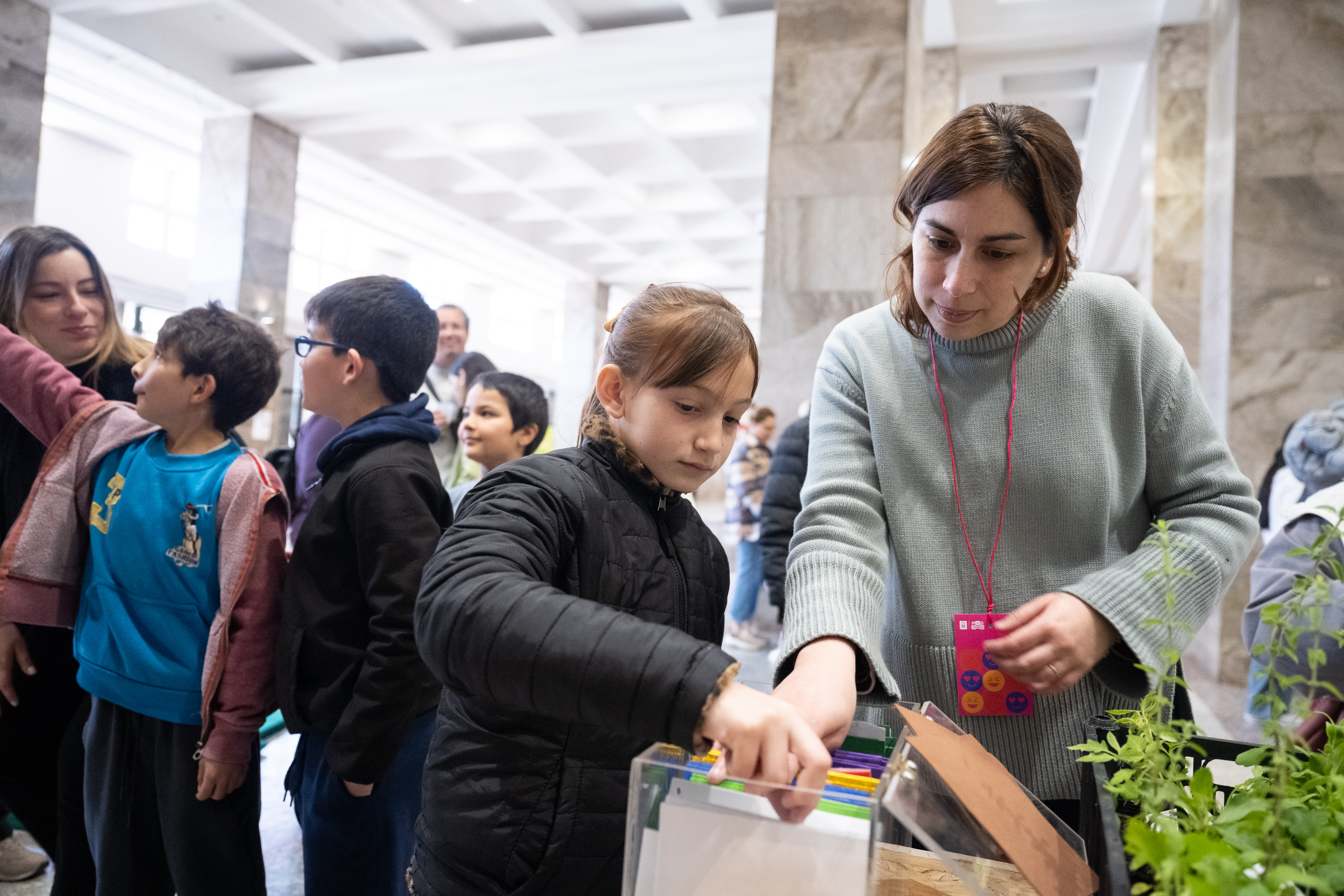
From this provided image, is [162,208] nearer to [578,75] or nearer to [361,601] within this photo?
[578,75]

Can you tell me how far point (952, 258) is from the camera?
1060 mm

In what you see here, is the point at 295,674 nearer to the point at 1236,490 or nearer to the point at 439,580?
the point at 439,580

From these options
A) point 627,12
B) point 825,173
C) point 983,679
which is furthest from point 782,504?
point 627,12

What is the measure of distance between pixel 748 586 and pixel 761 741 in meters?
5.59

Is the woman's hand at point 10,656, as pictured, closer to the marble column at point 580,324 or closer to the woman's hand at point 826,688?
the woman's hand at point 826,688

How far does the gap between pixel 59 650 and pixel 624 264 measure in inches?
627

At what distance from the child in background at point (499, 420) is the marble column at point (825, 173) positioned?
7.33 feet

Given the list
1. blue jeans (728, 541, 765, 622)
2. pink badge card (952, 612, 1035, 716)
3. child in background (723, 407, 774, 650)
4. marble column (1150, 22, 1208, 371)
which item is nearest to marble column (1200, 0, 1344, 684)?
marble column (1150, 22, 1208, 371)

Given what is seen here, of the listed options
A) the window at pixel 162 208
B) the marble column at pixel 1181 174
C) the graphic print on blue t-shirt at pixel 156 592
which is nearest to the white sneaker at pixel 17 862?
the graphic print on blue t-shirt at pixel 156 592

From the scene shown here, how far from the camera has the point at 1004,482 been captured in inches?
43.8

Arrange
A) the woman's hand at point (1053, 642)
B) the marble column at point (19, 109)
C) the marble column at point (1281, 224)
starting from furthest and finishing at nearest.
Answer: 1. the marble column at point (19, 109)
2. the marble column at point (1281, 224)
3. the woman's hand at point (1053, 642)

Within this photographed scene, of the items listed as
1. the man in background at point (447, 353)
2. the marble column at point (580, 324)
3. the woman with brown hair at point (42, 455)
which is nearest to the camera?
the woman with brown hair at point (42, 455)

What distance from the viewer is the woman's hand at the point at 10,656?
6.73 feet

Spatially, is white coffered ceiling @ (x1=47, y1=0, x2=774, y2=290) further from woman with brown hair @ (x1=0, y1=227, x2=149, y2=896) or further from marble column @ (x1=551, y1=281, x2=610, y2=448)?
woman with brown hair @ (x1=0, y1=227, x2=149, y2=896)
